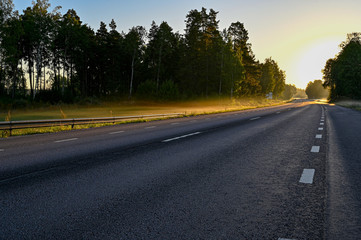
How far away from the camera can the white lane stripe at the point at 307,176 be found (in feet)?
15.7

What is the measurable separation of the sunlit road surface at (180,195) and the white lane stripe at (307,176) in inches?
0.7

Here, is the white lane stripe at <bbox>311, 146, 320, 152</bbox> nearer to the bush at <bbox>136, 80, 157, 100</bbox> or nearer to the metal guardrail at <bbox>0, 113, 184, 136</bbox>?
the metal guardrail at <bbox>0, 113, 184, 136</bbox>

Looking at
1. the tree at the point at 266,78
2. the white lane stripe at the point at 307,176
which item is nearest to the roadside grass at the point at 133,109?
the white lane stripe at the point at 307,176

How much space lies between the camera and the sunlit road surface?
2922mm

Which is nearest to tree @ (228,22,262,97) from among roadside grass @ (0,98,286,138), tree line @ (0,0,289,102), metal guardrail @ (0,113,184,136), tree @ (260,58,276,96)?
tree line @ (0,0,289,102)

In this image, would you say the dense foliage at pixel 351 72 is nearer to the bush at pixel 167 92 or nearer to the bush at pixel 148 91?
the bush at pixel 167 92

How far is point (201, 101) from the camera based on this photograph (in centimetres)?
5934

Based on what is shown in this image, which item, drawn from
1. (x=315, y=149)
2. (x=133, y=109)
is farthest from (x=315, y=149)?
(x=133, y=109)

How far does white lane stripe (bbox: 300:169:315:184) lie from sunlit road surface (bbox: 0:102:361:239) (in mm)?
18

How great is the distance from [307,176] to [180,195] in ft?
8.40

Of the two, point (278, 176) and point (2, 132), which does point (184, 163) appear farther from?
point (2, 132)

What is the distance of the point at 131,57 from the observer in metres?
65.9

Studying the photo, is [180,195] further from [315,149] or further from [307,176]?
[315,149]

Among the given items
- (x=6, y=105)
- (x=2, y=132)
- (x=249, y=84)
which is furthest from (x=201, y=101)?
(x=2, y=132)
